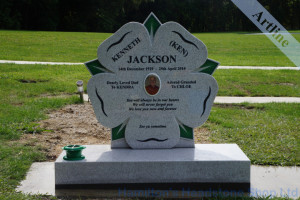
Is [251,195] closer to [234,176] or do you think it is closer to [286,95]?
[234,176]

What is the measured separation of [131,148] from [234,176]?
4.34 feet

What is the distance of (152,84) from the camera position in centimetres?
514

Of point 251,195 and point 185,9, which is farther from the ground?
point 185,9

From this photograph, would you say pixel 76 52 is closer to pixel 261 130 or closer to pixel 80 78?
pixel 80 78

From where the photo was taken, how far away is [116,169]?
4766 millimetres

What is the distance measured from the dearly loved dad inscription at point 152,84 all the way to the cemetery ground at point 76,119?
1205 mm

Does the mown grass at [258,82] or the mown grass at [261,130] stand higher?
the mown grass at [258,82]

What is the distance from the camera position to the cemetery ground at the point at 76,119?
575cm

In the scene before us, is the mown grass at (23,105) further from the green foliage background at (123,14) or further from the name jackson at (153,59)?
the green foliage background at (123,14)

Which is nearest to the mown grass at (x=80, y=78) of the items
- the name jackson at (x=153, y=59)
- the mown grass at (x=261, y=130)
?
the mown grass at (x=261, y=130)

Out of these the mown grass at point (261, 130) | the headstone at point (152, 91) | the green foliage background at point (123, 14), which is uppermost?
the green foliage background at point (123, 14)

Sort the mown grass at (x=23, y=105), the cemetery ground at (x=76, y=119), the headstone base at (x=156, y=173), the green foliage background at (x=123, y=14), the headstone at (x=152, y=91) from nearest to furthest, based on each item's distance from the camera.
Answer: the headstone base at (x=156, y=173) < the headstone at (x=152, y=91) < the mown grass at (x=23, y=105) < the cemetery ground at (x=76, y=119) < the green foliage background at (x=123, y=14)

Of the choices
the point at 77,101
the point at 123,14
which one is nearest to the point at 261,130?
the point at 77,101

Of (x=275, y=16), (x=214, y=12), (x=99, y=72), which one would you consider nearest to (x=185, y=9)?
(x=214, y=12)
